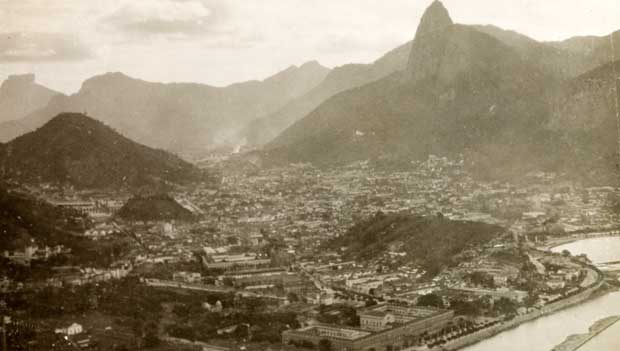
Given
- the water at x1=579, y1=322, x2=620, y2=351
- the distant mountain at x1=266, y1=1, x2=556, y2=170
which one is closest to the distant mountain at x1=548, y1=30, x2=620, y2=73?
the distant mountain at x1=266, y1=1, x2=556, y2=170

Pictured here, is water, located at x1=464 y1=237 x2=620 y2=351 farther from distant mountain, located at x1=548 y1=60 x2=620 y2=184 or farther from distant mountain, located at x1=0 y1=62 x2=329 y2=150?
distant mountain, located at x1=0 y1=62 x2=329 y2=150

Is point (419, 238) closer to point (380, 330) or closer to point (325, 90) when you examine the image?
point (380, 330)

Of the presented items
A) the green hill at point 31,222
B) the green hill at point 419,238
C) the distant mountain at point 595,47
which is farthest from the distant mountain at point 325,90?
the green hill at point 31,222

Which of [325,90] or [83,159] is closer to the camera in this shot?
[83,159]

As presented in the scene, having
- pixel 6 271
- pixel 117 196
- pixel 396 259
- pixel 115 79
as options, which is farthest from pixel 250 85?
pixel 6 271

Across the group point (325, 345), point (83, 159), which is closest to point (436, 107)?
point (83, 159)
